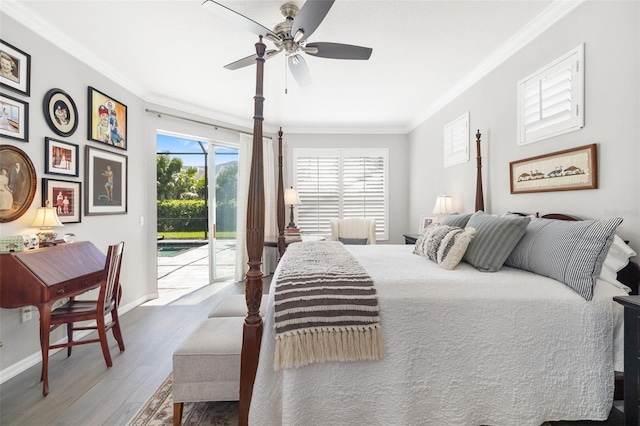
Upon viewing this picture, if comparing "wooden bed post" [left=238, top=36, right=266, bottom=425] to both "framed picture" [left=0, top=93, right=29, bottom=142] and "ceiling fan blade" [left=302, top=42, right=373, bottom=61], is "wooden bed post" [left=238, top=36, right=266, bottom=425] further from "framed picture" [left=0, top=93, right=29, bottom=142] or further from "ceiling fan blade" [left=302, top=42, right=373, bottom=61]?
"framed picture" [left=0, top=93, right=29, bottom=142]

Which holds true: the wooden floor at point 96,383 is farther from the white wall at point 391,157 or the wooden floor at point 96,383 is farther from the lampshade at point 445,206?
the white wall at point 391,157

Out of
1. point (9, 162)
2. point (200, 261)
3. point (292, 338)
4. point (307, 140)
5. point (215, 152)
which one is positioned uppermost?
point (307, 140)

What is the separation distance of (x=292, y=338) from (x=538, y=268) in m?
1.49

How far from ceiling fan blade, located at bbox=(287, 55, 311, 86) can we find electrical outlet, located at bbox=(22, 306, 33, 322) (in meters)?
2.75

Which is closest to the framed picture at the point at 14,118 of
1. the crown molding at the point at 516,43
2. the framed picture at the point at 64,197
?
the framed picture at the point at 64,197

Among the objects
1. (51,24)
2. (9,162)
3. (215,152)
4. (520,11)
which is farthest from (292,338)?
(215,152)

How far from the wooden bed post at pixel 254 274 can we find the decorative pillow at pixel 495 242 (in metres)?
1.36

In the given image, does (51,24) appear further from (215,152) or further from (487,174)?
(487,174)

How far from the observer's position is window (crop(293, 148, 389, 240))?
17.7 feet

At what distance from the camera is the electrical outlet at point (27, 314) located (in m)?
2.23

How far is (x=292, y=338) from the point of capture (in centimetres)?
138

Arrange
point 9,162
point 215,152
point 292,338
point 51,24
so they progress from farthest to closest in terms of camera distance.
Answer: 1. point 215,152
2. point 51,24
3. point 9,162
4. point 292,338

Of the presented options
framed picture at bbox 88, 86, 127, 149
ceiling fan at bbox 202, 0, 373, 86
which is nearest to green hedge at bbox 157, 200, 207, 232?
framed picture at bbox 88, 86, 127, 149

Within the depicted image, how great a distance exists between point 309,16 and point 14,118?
88.4 inches
